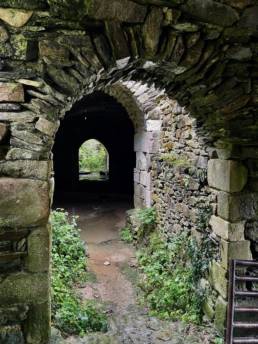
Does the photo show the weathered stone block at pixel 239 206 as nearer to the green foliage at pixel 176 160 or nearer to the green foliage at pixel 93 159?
the green foliage at pixel 176 160

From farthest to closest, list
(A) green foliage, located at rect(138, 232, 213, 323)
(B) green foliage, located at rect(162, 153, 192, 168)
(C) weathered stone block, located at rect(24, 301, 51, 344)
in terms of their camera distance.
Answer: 1. (B) green foliage, located at rect(162, 153, 192, 168)
2. (A) green foliage, located at rect(138, 232, 213, 323)
3. (C) weathered stone block, located at rect(24, 301, 51, 344)

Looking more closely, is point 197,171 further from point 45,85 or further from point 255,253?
point 45,85

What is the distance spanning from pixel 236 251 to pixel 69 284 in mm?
2577

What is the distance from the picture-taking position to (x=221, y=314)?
4035 mm

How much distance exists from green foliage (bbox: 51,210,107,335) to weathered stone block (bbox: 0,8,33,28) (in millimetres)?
2752

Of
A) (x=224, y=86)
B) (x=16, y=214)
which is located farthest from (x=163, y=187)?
(x=16, y=214)

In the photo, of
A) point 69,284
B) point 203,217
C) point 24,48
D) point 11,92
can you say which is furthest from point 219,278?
point 24,48

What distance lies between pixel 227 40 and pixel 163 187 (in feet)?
13.8

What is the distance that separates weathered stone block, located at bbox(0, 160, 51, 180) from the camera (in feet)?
8.24

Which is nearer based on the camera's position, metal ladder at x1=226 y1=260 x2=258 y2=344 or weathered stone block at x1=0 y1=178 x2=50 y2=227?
weathered stone block at x1=0 y1=178 x2=50 y2=227

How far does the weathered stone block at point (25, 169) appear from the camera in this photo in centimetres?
251

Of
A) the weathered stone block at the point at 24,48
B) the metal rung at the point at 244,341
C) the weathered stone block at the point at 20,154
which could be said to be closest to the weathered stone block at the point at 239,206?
the metal rung at the point at 244,341

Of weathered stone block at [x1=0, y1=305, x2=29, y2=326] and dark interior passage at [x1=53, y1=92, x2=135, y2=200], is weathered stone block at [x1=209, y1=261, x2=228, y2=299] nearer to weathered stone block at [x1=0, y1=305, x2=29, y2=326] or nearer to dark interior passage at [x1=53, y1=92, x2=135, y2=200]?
weathered stone block at [x1=0, y1=305, x2=29, y2=326]

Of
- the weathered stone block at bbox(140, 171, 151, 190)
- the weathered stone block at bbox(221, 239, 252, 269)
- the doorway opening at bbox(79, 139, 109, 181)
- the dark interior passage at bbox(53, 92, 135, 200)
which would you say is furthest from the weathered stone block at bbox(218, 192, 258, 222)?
the doorway opening at bbox(79, 139, 109, 181)
